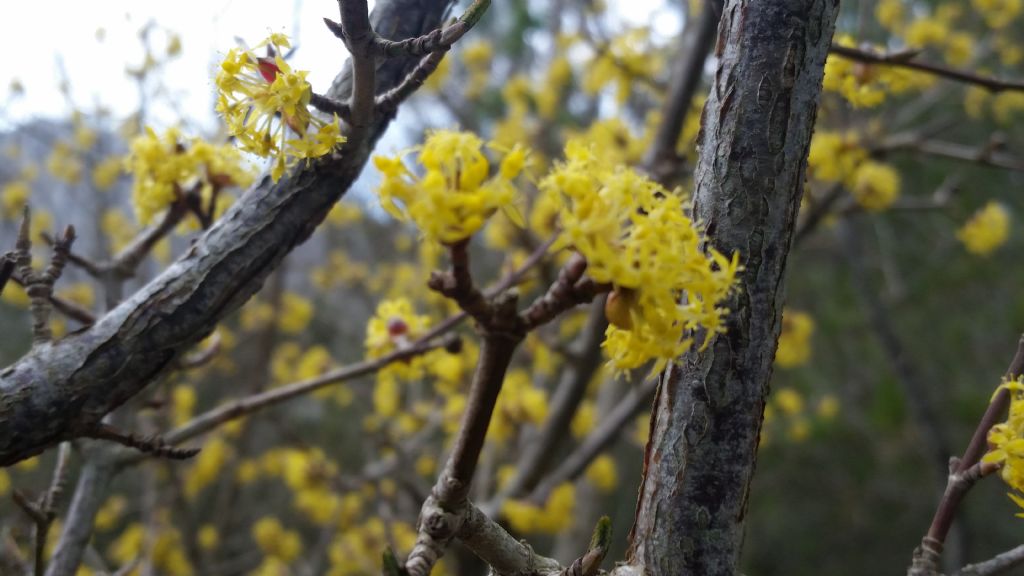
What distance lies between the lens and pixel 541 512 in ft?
10.4

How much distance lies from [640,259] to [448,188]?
9.1 inches

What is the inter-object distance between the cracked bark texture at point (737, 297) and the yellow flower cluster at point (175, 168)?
1090 millimetres

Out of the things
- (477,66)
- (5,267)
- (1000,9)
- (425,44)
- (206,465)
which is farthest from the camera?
(477,66)

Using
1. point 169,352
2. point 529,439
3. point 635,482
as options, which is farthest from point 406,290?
point 169,352

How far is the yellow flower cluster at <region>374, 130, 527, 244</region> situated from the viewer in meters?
0.73

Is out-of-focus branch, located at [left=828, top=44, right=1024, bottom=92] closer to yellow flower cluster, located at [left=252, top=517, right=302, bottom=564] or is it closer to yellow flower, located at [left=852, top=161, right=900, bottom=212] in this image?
yellow flower, located at [left=852, top=161, right=900, bottom=212]

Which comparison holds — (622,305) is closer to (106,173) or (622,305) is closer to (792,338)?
(792,338)

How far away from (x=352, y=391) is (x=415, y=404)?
66.2 inches

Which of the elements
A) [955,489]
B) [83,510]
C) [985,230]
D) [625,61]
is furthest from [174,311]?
[985,230]

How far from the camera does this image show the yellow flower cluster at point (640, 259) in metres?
0.75

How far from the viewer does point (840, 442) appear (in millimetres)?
7766

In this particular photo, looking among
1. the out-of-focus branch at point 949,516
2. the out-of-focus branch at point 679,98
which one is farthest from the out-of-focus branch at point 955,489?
the out-of-focus branch at point 679,98

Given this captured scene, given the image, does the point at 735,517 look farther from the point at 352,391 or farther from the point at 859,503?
the point at 859,503

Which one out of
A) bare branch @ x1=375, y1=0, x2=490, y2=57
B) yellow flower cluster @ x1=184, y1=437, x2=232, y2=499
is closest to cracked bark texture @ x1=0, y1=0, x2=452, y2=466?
bare branch @ x1=375, y1=0, x2=490, y2=57
